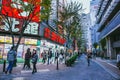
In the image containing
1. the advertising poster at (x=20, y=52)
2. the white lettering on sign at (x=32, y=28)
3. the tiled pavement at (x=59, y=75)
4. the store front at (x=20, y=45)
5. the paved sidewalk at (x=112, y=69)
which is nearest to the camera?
the tiled pavement at (x=59, y=75)

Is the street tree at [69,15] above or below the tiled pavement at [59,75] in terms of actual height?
above

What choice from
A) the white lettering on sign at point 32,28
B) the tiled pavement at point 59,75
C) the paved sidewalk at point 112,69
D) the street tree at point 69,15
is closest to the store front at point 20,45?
the white lettering on sign at point 32,28

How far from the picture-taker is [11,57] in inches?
597

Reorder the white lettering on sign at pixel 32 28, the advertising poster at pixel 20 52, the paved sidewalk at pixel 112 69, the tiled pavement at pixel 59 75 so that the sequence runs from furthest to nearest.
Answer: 1. the white lettering on sign at pixel 32 28
2. the advertising poster at pixel 20 52
3. the paved sidewalk at pixel 112 69
4. the tiled pavement at pixel 59 75

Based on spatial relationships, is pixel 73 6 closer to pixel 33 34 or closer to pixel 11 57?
pixel 33 34

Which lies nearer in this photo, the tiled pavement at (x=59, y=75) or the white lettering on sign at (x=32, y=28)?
the tiled pavement at (x=59, y=75)

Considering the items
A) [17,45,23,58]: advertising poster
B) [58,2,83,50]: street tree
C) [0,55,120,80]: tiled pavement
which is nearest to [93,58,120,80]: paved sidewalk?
[0,55,120,80]: tiled pavement

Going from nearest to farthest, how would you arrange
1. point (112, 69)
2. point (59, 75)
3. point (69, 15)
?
point (59, 75)
point (112, 69)
point (69, 15)

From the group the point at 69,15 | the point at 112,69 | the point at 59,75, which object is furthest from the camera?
the point at 69,15

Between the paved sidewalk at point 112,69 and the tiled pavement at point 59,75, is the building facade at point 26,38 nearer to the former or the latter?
the paved sidewalk at point 112,69

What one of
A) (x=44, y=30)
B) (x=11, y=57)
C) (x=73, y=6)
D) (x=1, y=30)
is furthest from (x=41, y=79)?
(x=44, y=30)

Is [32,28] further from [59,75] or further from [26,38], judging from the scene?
[59,75]

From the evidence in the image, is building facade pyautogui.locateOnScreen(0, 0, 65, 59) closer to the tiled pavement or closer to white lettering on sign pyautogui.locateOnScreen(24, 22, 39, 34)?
white lettering on sign pyautogui.locateOnScreen(24, 22, 39, 34)

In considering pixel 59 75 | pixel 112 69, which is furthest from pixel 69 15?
pixel 59 75
